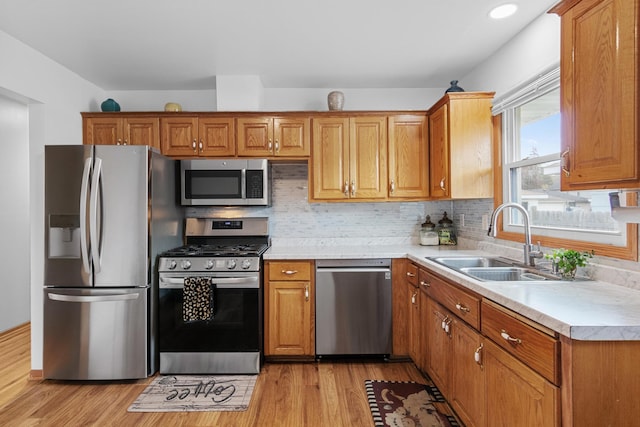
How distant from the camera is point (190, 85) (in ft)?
11.2

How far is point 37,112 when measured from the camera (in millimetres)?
2756

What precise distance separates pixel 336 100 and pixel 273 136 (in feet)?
2.21

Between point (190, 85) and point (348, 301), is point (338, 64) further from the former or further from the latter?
point (348, 301)

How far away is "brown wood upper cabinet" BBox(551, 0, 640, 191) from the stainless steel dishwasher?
1.62 m

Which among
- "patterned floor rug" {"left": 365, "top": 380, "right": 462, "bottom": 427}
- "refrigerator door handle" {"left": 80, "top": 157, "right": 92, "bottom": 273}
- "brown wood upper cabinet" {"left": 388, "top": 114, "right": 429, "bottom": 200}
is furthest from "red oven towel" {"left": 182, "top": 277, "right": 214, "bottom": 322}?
"brown wood upper cabinet" {"left": 388, "top": 114, "right": 429, "bottom": 200}

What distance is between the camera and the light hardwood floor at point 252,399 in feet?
7.05

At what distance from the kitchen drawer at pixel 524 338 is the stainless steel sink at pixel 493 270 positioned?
241 millimetres

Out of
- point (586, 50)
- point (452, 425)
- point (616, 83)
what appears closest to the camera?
point (616, 83)

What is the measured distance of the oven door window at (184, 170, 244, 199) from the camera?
318 centimetres

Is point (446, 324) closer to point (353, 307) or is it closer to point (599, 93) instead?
point (353, 307)

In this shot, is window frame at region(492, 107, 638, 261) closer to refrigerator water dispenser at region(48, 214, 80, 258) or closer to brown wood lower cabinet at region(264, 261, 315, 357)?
brown wood lower cabinet at region(264, 261, 315, 357)

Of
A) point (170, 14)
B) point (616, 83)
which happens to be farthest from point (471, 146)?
point (170, 14)

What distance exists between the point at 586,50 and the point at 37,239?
3.67 meters

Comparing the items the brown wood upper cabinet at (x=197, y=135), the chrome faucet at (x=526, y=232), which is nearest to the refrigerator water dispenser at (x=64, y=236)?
the brown wood upper cabinet at (x=197, y=135)
